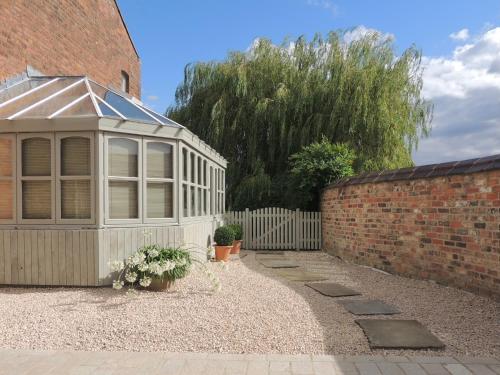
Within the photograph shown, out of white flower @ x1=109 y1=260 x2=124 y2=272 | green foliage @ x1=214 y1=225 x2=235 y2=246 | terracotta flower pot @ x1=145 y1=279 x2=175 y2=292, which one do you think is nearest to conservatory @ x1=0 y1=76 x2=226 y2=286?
white flower @ x1=109 y1=260 x2=124 y2=272

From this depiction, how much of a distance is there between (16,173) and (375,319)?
567cm

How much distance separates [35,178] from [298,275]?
16.6ft

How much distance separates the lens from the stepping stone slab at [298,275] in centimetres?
766

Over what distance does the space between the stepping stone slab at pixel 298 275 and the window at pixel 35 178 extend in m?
4.40

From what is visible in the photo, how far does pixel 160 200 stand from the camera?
6.96 m

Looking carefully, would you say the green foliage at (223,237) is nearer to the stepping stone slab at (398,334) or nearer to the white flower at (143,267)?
the white flower at (143,267)

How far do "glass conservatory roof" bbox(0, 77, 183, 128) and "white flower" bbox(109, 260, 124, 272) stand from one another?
222 cm

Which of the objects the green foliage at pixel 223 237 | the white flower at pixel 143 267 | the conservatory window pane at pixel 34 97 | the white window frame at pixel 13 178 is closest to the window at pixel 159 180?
the white flower at pixel 143 267

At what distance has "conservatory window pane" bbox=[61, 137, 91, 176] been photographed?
249 inches

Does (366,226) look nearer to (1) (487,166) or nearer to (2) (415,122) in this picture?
(1) (487,166)

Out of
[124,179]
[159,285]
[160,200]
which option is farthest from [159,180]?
[159,285]

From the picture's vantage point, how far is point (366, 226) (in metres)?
8.93

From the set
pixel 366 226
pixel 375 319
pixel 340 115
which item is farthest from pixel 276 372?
pixel 340 115

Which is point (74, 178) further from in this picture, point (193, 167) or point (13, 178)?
point (193, 167)
